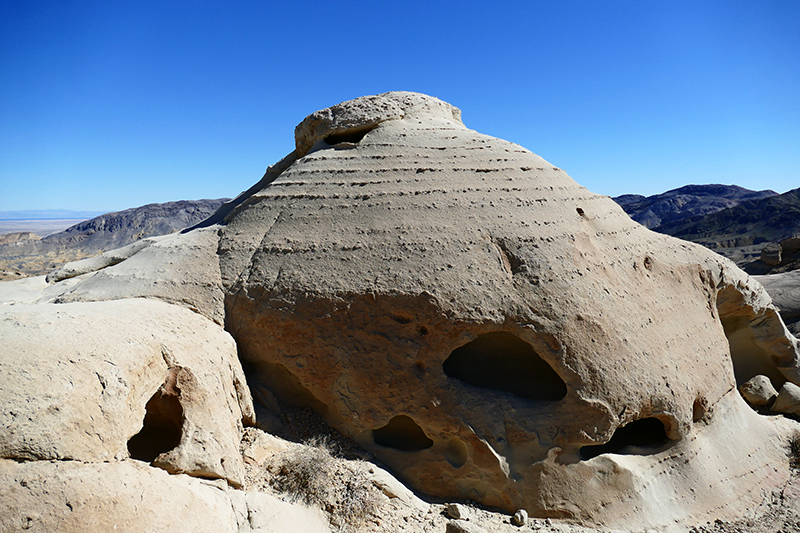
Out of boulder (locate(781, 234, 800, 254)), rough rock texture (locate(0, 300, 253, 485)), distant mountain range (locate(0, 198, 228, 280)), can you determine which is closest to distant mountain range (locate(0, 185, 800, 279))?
distant mountain range (locate(0, 198, 228, 280))

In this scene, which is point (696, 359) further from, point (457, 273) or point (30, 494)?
point (30, 494)

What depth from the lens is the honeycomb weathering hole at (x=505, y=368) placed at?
4.77 metres

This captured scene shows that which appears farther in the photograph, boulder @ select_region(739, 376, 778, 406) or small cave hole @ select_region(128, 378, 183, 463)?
boulder @ select_region(739, 376, 778, 406)

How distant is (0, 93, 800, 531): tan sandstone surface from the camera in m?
3.85

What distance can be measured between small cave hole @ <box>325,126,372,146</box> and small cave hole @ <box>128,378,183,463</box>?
166 inches

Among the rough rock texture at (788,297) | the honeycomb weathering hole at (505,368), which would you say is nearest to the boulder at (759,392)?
the honeycomb weathering hole at (505,368)

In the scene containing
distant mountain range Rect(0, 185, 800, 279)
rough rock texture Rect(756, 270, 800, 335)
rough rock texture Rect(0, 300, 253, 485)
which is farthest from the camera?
distant mountain range Rect(0, 185, 800, 279)

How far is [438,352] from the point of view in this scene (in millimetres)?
4391

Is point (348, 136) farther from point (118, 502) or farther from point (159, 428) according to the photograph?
point (118, 502)

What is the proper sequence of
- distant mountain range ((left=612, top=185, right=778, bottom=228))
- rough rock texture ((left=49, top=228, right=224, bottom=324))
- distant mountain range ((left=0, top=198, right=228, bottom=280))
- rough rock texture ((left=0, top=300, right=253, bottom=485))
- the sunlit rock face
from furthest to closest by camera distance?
1. distant mountain range ((left=612, top=185, right=778, bottom=228))
2. distant mountain range ((left=0, top=198, right=228, bottom=280))
3. rough rock texture ((left=49, top=228, right=224, bottom=324))
4. the sunlit rock face
5. rough rock texture ((left=0, top=300, right=253, bottom=485))

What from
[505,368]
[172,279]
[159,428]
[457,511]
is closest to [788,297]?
[505,368]

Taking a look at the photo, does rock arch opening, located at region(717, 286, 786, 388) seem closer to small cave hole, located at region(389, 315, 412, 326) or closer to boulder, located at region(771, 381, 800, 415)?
boulder, located at region(771, 381, 800, 415)

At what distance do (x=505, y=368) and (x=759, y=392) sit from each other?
420cm

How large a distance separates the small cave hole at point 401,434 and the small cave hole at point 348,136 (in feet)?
12.7
